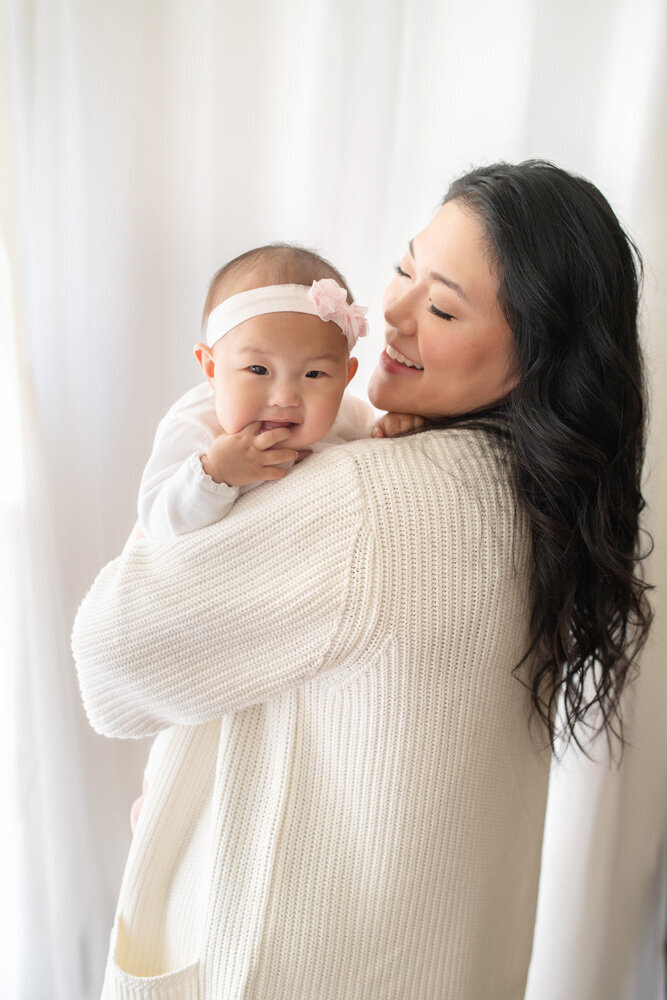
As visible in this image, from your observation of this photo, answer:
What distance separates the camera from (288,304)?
0.98 metres

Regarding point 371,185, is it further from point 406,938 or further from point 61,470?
point 406,938

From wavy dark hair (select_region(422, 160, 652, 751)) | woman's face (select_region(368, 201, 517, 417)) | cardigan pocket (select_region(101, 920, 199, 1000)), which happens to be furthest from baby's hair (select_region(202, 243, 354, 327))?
cardigan pocket (select_region(101, 920, 199, 1000))

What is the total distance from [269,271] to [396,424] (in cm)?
28

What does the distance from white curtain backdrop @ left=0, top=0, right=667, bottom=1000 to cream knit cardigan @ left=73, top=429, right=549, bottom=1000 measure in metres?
0.45

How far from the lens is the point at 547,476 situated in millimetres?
932

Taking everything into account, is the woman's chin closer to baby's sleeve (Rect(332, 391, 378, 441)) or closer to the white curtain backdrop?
baby's sleeve (Rect(332, 391, 378, 441))

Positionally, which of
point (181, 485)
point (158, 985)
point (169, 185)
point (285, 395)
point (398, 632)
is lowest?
point (158, 985)

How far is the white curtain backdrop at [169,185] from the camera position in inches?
48.6

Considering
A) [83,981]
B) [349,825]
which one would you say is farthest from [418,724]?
[83,981]

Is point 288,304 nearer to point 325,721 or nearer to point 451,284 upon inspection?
point 451,284

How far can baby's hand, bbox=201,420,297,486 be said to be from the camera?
906 millimetres

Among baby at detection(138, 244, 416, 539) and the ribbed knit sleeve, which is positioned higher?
baby at detection(138, 244, 416, 539)

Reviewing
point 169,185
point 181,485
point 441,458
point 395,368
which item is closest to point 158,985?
point 181,485

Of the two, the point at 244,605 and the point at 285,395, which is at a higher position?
the point at 285,395
